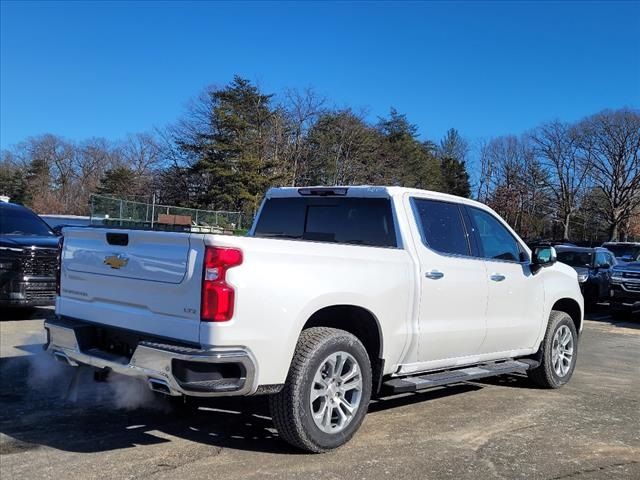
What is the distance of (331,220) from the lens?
18.5 feet

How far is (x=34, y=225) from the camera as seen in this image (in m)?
10.7

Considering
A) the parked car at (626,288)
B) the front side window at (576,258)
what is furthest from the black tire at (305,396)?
the front side window at (576,258)

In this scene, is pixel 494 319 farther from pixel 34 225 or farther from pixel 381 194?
pixel 34 225

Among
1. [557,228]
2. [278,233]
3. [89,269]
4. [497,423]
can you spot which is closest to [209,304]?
[89,269]

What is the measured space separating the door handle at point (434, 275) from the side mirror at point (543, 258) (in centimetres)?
163

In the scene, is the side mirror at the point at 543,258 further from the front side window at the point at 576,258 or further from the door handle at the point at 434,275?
the front side window at the point at 576,258

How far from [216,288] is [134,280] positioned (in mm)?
766

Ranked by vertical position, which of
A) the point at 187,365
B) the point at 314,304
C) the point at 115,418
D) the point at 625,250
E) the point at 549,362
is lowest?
the point at 115,418

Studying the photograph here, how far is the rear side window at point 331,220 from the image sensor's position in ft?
17.4

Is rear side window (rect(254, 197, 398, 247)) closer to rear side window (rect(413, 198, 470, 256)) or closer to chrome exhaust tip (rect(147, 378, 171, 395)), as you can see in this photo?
rear side window (rect(413, 198, 470, 256))

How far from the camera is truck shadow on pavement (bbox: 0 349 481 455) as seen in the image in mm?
4547

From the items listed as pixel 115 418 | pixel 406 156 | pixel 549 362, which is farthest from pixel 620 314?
pixel 406 156

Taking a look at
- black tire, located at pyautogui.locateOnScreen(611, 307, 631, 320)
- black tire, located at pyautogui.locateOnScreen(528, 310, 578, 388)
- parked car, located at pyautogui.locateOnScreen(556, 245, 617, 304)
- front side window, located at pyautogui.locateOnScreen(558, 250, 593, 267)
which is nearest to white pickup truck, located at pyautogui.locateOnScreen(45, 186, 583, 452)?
→ black tire, located at pyautogui.locateOnScreen(528, 310, 578, 388)

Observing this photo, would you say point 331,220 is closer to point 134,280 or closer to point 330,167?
point 134,280
